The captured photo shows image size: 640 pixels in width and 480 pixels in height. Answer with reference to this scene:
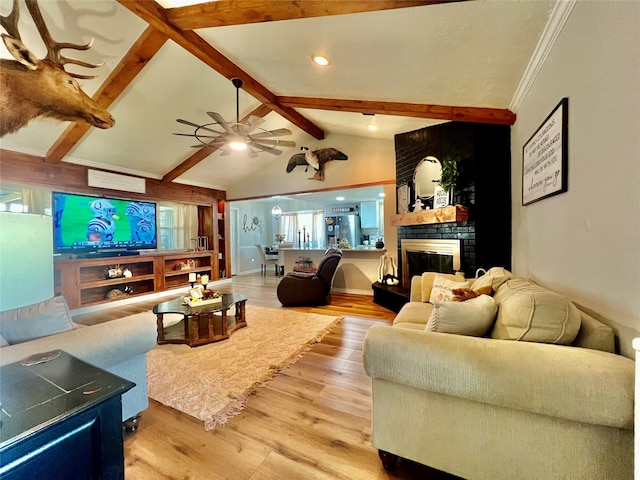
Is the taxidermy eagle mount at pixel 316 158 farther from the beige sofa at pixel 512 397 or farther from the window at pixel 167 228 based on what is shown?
the beige sofa at pixel 512 397

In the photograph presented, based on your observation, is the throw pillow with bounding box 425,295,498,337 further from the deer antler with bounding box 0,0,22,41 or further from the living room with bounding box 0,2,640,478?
the deer antler with bounding box 0,0,22,41

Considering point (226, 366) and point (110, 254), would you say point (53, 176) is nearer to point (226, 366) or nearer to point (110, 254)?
point (110, 254)

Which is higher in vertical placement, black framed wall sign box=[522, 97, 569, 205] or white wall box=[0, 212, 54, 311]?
black framed wall sign box=[522, 97, 569, 205]

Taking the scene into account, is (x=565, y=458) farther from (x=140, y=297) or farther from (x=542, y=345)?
(x=140, y=297)

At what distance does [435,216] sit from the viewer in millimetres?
3430

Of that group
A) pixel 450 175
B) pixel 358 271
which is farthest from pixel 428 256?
pixel 358 271

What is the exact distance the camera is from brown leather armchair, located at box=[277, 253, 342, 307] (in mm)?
4316

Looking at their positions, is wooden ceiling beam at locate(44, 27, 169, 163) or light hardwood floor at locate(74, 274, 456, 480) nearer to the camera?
light hardwood floor at locate(74, 274, 456, 480)

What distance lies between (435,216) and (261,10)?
2.81 metres

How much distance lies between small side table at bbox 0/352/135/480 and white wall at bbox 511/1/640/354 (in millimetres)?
1928

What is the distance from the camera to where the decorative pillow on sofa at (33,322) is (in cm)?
131

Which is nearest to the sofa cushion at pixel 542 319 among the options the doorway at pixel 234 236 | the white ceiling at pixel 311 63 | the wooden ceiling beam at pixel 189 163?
the white ceiling at pixel 311 63

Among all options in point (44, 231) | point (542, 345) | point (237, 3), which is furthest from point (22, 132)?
point (542, 345)

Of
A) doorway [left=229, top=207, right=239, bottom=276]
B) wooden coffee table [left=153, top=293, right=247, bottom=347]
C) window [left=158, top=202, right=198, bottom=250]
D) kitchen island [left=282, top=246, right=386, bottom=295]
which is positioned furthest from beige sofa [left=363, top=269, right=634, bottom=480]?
doorway [left=229, top=207, right=239, bottom=276]
